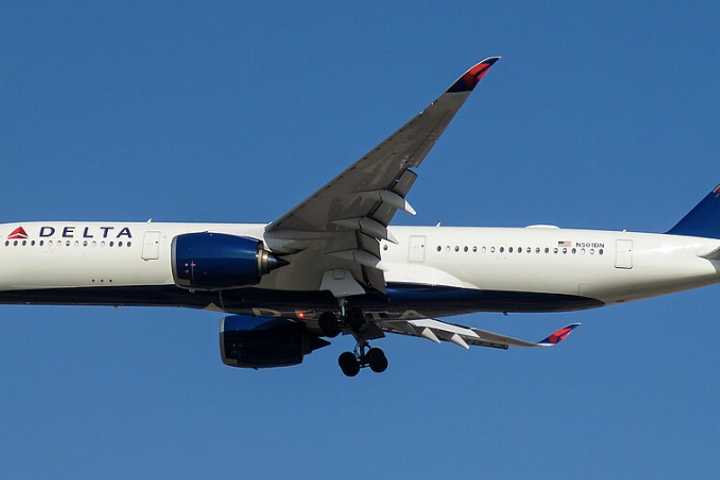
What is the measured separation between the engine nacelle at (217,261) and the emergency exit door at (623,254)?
9.26m

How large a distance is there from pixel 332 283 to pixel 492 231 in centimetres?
473

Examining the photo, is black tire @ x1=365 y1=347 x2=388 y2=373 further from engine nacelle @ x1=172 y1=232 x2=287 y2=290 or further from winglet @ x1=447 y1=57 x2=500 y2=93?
winglet @ x1=447 y1=57 x2=500 y2=93

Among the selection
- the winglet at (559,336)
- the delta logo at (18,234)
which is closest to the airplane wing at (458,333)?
the winglet at (559,336)

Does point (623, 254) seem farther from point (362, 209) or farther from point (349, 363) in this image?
point (349, 363)

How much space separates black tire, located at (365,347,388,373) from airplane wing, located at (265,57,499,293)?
11.7ft

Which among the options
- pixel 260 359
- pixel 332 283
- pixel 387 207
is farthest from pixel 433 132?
pixel 260 359

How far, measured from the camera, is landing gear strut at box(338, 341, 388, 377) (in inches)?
1821

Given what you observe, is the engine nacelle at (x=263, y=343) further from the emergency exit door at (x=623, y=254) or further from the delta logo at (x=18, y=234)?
the emergency exit door at (x=623, y=254)

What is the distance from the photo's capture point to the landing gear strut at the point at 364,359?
46.2m

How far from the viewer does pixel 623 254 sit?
43.0 m

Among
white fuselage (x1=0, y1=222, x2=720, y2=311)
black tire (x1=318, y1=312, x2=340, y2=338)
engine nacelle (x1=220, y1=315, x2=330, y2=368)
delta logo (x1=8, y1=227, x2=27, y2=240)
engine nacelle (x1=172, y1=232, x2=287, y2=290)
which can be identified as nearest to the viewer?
engine nacelle (x1=172, y1=232, x2=287, y2=290)

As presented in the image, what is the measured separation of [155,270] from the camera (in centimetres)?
4331

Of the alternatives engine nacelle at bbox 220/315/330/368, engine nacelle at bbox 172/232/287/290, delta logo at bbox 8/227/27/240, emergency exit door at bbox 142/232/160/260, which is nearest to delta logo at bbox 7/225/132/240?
delta logo at bbox 8/227/27/240

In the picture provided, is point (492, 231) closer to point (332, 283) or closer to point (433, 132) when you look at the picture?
point (332, 283)
